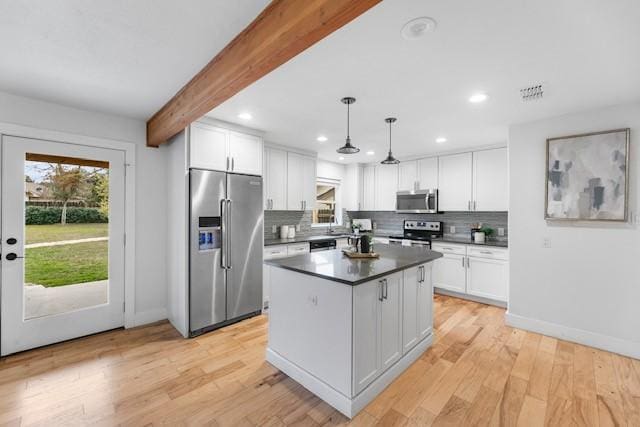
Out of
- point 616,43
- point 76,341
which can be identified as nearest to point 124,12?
point 616,43

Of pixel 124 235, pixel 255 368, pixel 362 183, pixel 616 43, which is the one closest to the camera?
pixel 616 43

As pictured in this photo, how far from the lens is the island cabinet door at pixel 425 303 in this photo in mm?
2689

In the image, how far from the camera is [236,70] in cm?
180

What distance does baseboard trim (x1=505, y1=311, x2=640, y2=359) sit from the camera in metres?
2.73

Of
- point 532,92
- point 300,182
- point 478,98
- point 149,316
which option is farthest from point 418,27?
point 149,316

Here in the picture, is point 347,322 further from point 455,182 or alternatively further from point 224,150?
point 455,182

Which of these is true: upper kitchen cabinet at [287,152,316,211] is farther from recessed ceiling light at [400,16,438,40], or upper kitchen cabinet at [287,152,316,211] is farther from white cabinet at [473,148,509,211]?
recessed ceiling light at [400,16,438,40]

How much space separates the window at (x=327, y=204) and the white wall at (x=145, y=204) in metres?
2.81

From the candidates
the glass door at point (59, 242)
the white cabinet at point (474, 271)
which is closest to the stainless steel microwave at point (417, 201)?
the white cabinet at point (474, 271)

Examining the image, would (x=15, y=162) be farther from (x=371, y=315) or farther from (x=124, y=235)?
(x=371, y=315)

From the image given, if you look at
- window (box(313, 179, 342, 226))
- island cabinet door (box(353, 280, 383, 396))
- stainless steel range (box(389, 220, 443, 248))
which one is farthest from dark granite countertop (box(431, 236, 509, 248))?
island cabinet door (box(353, 280, 383, 396))

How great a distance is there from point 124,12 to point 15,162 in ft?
7.31

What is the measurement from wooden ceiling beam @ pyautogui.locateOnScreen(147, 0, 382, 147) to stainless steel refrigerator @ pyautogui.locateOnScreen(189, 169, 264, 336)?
95cm

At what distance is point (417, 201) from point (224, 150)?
3.46 metres
